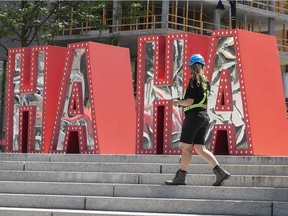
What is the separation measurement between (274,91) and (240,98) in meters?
1.07

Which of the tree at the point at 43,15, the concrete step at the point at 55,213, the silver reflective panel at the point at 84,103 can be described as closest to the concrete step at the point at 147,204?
the concrete step at the point at 55,213

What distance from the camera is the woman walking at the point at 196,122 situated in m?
12.6

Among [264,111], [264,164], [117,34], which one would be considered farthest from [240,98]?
[117,34]

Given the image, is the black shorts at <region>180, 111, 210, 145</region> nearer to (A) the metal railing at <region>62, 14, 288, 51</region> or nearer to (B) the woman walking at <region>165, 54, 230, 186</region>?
(B) the woman walking at <region>165, 54, 230, 186</region>

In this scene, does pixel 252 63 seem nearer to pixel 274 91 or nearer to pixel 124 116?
pixel 274 91

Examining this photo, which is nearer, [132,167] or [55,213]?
[55,213]

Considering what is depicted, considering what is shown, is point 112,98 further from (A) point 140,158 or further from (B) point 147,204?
(B) point 147,204

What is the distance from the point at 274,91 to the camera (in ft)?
54.4

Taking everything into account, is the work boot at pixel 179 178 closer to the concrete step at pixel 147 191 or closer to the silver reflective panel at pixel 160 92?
the concrete step at pixel 147 191

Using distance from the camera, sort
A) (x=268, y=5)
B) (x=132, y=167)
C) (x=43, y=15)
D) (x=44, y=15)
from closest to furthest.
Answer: (x=132, y=167), (x=44, y=15), (x=43, y=15), (x=268, y=5)

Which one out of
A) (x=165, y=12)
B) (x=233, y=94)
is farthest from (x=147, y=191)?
(x=165, y=12)

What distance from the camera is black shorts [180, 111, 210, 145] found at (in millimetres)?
12609

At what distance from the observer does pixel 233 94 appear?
52.4 ft

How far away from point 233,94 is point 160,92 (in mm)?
1688
